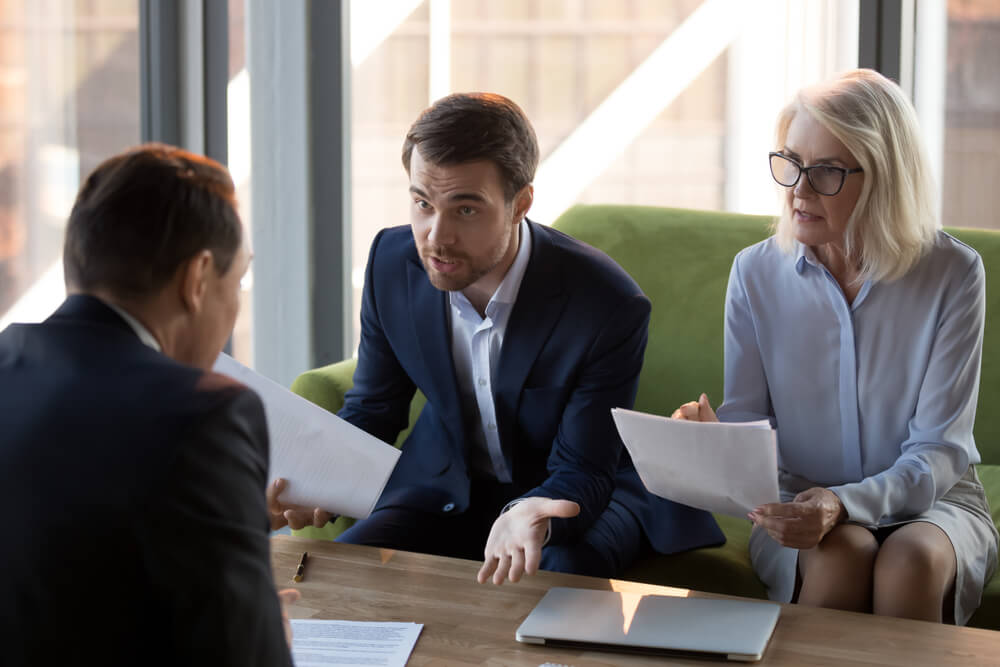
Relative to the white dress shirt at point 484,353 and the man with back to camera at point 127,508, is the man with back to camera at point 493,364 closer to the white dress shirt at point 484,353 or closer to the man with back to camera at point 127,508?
the white dress shirt at point 484,353

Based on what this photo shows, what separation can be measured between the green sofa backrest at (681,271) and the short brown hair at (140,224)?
1781mm

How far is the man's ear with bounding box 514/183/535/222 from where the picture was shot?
196cm

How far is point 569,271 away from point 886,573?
76 cm

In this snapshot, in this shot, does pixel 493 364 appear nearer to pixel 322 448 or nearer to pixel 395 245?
pixel 395 245

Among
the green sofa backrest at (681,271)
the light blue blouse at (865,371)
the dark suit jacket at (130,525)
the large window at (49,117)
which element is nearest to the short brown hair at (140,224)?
the dark suit jacket at (130,525)

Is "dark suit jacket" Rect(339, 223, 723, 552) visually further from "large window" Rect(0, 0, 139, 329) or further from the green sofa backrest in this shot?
"large window" Rect(0, 0, 139, 329)

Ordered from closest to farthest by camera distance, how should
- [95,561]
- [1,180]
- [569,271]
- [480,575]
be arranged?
[95,561], [480,575], [569,271], [1,180]

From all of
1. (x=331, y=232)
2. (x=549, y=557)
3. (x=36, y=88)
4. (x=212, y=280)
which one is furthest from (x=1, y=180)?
(x=212, y=280)

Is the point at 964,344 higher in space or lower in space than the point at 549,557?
higher

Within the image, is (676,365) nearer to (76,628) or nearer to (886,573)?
(886,573)

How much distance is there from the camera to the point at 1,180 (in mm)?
2992

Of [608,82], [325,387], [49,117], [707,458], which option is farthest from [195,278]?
[608,82]

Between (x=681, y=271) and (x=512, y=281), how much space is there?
81 cm

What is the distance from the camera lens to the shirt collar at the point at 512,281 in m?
1.98
